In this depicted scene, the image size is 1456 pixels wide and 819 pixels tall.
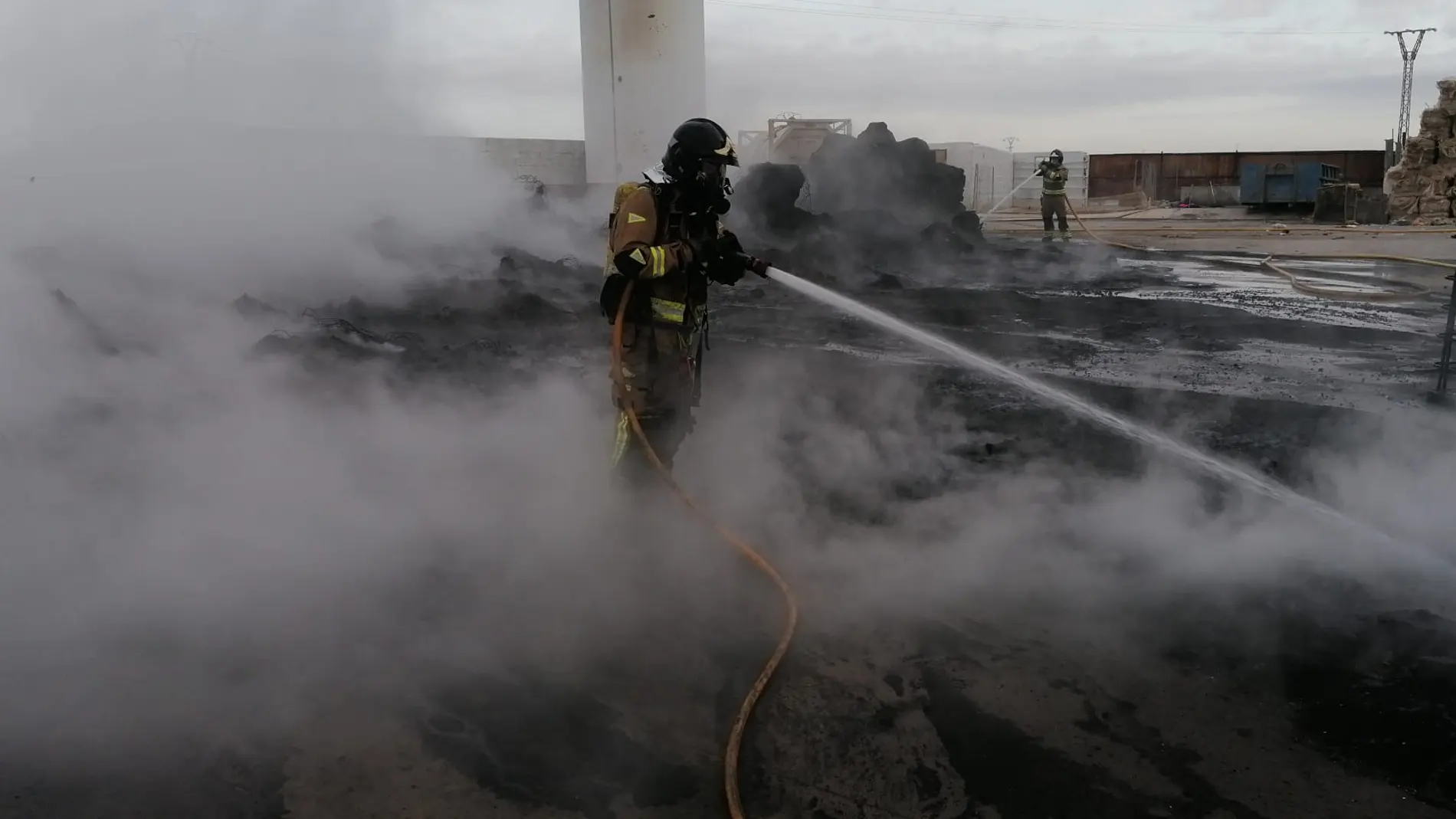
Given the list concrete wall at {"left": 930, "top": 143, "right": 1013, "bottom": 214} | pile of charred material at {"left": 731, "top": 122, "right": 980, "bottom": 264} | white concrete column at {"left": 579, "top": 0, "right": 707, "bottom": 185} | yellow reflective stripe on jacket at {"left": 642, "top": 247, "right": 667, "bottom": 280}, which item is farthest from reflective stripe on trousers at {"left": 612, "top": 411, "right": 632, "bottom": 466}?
concrete wall at {"left": 930, "top": 143, "right": 1013, "bottom": 214}

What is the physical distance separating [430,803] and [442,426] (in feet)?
10.4

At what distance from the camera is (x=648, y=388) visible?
390 cm

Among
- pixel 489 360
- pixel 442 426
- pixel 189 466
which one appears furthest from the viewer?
pixel 489 360

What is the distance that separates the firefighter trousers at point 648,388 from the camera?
3.87m

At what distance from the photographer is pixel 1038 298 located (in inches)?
409

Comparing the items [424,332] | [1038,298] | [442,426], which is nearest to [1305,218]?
[1038,298]

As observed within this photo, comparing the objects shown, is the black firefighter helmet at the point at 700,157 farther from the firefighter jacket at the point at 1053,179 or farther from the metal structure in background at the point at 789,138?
the metal structure in background at the point at 789,138

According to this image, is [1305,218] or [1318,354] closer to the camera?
[1318,354]

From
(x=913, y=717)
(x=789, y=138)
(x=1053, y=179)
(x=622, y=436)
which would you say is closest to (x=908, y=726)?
(x=913, y=717)

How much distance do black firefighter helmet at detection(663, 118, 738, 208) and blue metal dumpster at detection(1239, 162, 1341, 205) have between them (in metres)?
28.0

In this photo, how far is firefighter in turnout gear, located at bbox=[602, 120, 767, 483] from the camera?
3.67 metres

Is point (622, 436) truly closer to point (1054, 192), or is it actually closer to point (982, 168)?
point (1054, 192)

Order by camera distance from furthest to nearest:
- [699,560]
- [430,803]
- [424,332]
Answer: [424,332]
[699,560]
[430,803]

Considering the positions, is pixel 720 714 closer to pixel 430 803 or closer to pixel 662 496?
pixel 430 803
